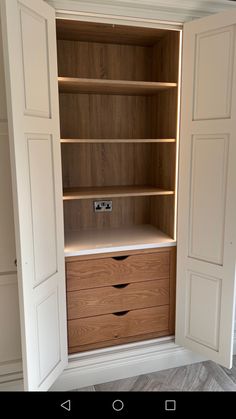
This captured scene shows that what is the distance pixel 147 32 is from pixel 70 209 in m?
1.27

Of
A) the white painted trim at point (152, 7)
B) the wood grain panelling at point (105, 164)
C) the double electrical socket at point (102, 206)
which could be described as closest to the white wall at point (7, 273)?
the white painted trim at point (152, 7)

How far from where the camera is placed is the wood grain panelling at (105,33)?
177 centimetres

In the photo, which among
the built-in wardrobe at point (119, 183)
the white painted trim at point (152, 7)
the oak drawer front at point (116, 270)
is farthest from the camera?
the oak drawer front at point (116, 270)

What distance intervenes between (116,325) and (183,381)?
57cm

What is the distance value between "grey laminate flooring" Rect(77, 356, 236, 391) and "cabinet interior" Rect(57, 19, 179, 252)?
2.96 ft

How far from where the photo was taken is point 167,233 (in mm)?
2146

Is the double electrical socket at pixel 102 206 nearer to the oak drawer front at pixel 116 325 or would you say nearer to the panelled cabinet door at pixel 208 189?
the panelled cabinet door at pixel 208 189

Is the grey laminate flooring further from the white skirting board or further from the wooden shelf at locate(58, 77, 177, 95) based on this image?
the wooden shelf at locate(58, 77, 177, 95)

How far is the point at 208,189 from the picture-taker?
1.82 metres

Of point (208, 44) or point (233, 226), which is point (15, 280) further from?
point (208, 44)

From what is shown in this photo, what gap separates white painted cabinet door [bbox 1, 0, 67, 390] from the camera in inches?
52.4

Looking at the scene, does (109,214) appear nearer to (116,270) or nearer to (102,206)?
(102,206)

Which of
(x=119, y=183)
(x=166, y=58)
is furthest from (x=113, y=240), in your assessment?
(x=166, y=58)

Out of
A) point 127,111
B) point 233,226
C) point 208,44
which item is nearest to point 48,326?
point 233,226
